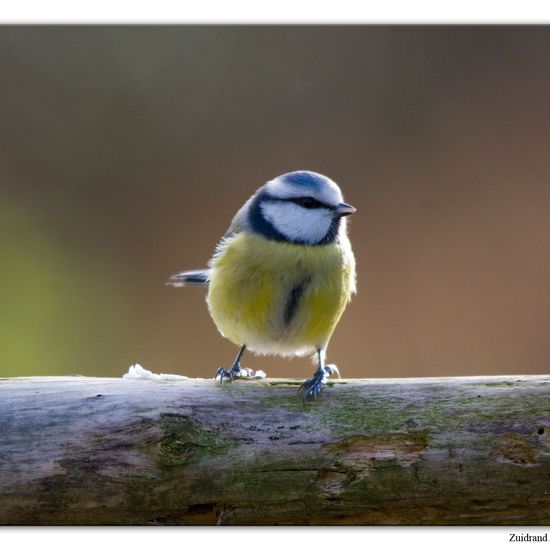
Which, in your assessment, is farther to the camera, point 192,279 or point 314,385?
point 192,279

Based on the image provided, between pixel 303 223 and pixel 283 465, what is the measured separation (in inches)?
22.9

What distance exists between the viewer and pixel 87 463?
1.37 metres

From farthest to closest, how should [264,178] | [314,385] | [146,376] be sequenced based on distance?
1. [264,178]
2. [146,376]
3. [314,385]

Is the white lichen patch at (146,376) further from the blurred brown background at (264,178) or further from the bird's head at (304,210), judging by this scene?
the blurred brown background at (264,178)

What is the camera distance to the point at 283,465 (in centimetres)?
137

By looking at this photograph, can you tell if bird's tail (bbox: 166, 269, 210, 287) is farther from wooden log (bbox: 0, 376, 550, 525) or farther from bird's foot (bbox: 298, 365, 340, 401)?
wooden log (bbox: 0, 376, 550, 525)

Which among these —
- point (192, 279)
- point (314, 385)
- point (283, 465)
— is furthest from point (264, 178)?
point (283, 465)

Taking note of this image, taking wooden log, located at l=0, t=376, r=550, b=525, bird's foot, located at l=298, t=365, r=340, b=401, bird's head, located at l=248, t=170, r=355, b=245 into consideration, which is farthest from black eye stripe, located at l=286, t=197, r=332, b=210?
wooden log, located at l=0, t=376, r=550, b=525

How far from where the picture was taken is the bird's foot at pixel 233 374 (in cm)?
165

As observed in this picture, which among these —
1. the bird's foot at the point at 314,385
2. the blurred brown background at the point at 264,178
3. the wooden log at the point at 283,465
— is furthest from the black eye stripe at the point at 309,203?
the blurred brown background at the point at 264,178

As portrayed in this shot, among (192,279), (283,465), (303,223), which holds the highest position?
(303,223)

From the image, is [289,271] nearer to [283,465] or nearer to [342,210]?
[342,210]
